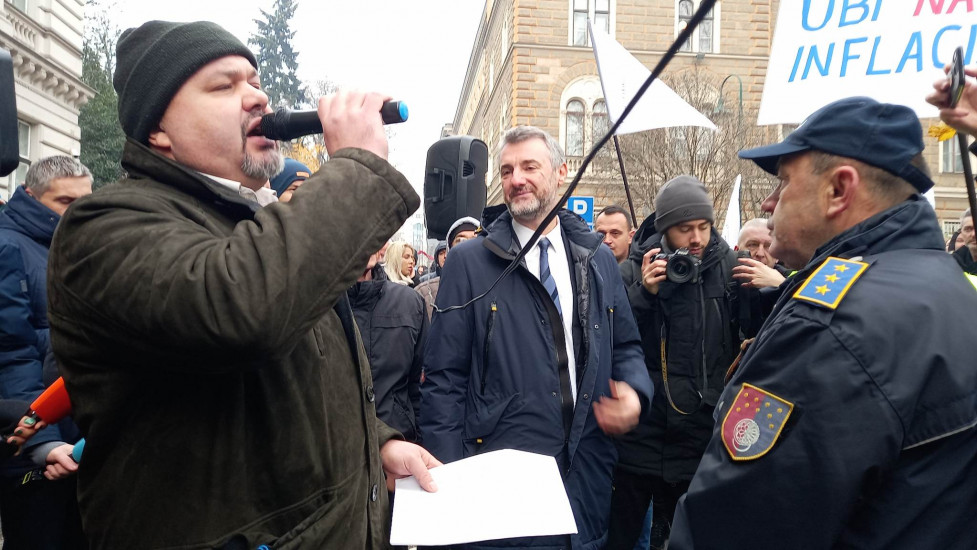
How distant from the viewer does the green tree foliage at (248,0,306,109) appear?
171 ft

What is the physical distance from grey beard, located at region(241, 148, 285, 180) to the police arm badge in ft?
3.81

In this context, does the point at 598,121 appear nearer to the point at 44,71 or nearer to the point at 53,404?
the point at 44,71

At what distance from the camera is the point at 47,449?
9.09ft

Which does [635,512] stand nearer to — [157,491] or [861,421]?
[861,421]

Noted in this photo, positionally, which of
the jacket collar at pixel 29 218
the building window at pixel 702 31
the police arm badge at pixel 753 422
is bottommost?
the police arm badge at pixel 753 422

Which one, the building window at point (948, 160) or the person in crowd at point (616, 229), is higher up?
the person in crowd at point (616, 229)

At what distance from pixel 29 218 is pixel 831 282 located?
11.6 ft

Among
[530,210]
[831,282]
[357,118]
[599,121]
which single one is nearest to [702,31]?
[599,121]

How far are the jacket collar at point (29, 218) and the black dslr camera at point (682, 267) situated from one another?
3005mm

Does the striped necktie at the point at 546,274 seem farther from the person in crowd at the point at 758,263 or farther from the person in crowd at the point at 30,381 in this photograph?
the person in crowd at the point at 30,381

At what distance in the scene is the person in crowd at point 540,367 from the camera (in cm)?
280

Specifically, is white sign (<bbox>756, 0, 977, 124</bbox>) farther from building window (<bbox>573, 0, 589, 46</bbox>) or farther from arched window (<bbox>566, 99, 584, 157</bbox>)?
building window (<bbox>573, 0, 589, 46</bbox>)

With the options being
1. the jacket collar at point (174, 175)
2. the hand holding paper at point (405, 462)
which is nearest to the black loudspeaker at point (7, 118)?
the jacket collar at point (174, 175)

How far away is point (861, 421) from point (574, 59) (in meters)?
27.3
